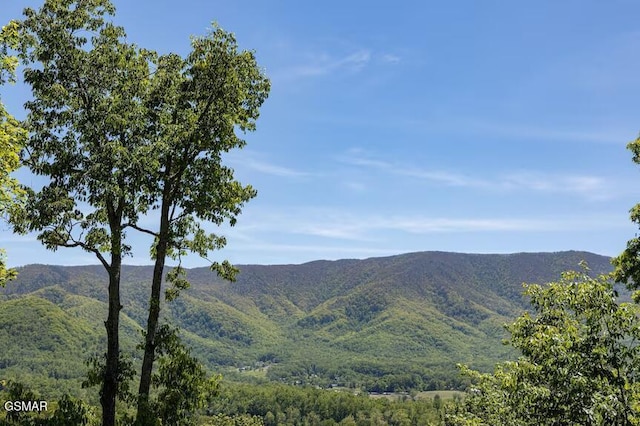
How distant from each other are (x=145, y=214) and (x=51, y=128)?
420 centimetres

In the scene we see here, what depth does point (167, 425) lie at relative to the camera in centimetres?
1609

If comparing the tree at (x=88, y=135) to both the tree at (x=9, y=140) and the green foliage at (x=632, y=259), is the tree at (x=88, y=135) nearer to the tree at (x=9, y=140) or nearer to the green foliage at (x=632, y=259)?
the tree at (x=9, y=140)

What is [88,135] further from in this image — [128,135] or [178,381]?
[178,381]

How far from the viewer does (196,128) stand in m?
16.7

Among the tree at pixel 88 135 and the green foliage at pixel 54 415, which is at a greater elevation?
the tree at pixel 88 135

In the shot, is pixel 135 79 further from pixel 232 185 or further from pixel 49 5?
pixel 232 185

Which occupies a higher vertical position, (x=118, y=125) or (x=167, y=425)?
(x=118, y=125)

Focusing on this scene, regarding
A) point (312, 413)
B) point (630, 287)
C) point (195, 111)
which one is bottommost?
point (312, 413)

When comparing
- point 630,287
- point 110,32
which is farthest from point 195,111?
point 630,287

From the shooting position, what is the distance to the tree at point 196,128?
54.3 ft

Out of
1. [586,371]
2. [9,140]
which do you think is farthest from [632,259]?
[9,140]

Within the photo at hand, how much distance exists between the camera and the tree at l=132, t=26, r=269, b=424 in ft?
54.3

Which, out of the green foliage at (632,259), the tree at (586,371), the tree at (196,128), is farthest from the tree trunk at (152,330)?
the green foliage at (632,259)

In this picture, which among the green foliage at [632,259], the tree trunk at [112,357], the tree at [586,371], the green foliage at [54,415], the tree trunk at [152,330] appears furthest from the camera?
the green foliage at [632,259]
